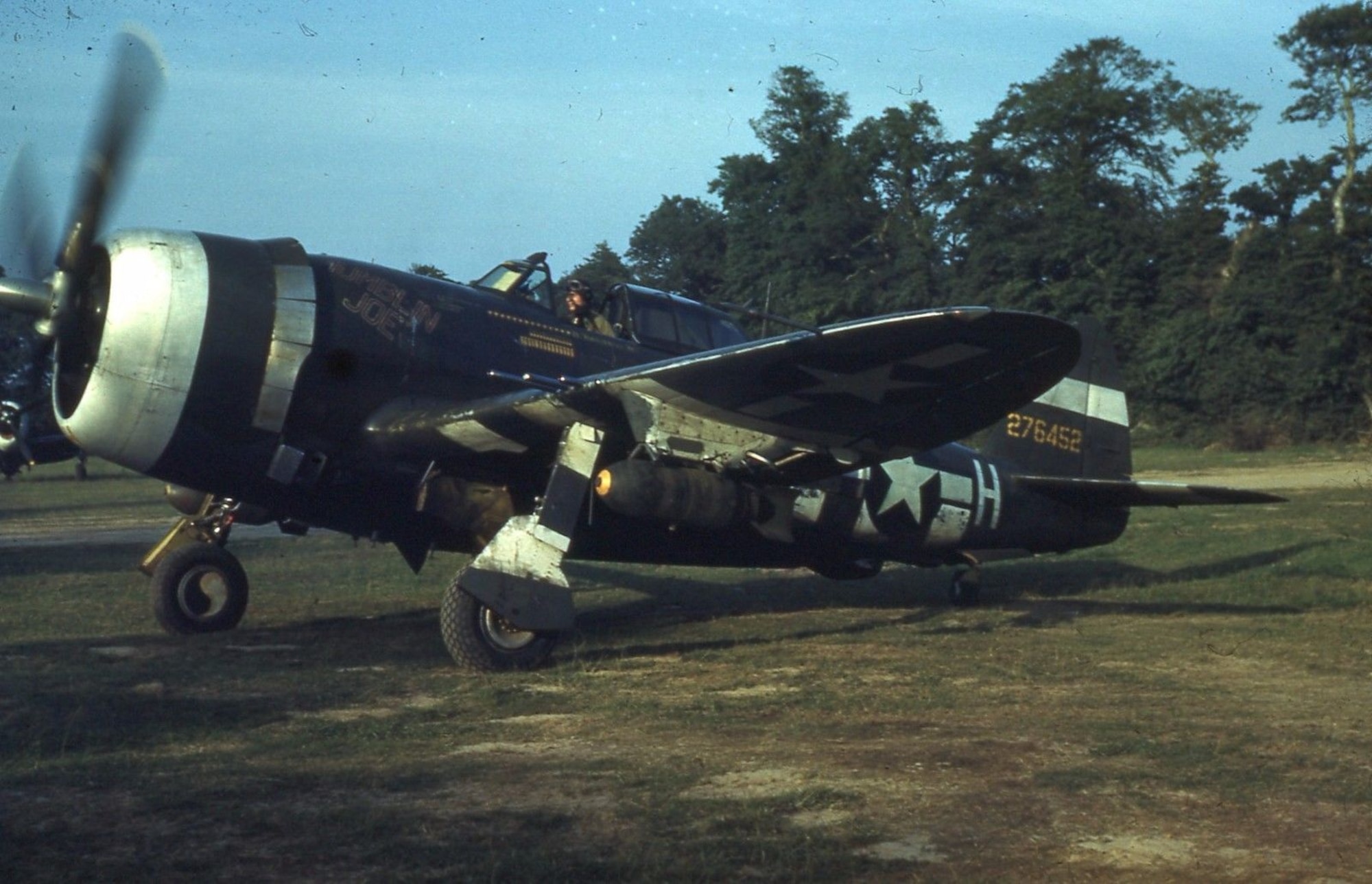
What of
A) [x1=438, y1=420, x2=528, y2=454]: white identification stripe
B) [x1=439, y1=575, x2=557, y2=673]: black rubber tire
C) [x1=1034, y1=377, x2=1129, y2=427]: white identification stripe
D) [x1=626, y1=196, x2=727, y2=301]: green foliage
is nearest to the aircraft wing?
[x1=438, y1=420, x2=528, y2=454]: white identification stripe

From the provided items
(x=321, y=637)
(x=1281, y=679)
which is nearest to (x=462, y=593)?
(x=321, y=637)

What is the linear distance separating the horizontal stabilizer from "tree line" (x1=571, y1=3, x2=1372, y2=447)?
69.9 feet

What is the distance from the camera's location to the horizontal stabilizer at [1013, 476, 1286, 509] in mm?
12000

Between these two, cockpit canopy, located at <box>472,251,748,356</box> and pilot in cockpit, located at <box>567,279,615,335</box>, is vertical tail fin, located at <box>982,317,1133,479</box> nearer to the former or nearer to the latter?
cockpit canopy, located at <box>472,251,748,356</box>

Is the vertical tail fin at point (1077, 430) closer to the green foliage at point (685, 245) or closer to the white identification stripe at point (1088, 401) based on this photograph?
the white identification stripe at point (1088, 401)

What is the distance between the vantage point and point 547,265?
11094 millimetres

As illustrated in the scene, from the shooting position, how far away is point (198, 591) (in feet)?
35.9

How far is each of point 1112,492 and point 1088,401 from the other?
105 cm

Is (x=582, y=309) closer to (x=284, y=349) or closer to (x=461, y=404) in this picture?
(x=461, y=404)

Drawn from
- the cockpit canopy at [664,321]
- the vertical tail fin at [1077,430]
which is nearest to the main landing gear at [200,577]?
the cockpit canopy at [664,321]

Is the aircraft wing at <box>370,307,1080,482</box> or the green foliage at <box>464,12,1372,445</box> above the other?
the green foliage at <box>464,12,1372,445</box>

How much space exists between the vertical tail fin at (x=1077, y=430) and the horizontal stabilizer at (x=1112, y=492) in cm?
21

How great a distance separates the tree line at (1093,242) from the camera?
124 ft

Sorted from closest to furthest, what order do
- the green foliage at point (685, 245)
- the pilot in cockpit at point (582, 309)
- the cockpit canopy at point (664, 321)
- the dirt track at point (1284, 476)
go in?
the pilot in cockpit at point (582, 309), the cockpit canopy at point (664, 321), the dirt track at point (1284, 476), the green foliage at point (685, 245)
